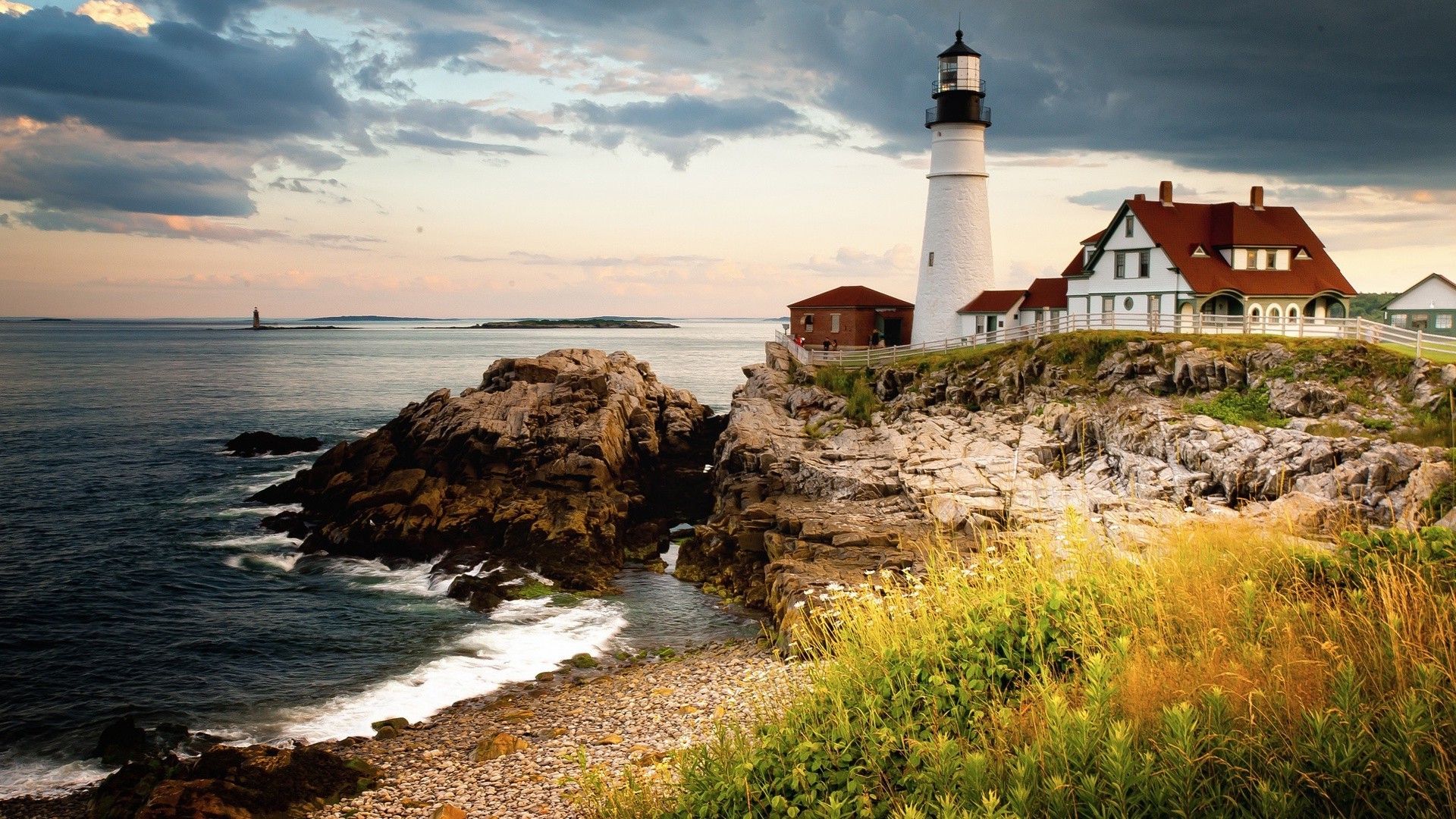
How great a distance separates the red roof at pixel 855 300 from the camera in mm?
46250

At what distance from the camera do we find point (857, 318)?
46.2 metres

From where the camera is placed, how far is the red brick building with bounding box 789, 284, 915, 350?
46188mm

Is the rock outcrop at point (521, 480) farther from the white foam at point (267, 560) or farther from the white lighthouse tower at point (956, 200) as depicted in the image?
the white lighthouse tower at point (956, 200)

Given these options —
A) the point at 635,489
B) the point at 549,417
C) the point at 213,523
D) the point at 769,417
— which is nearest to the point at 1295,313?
the point at 769,417

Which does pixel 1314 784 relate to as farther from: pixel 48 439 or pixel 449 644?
pixel 48 439

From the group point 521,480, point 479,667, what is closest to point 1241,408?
point 479,667

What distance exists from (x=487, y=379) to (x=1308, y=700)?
36.6 m

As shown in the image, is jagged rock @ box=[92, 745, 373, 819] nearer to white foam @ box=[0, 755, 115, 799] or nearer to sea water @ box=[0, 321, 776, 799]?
white foam @ box=[0, 755, 115, 799]

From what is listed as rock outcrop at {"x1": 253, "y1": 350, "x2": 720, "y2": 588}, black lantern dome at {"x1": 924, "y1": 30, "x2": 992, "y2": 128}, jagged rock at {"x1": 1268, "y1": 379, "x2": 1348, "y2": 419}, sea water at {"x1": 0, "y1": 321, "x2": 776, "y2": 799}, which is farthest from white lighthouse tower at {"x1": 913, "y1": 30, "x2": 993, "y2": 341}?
sea water at {"x1": 0, "y1": 321, "x2": 776, "y2": 799}

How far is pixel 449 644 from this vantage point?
19547 mm

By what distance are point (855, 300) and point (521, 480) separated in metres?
23.0

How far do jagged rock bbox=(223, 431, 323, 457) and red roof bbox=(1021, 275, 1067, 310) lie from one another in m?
36.4

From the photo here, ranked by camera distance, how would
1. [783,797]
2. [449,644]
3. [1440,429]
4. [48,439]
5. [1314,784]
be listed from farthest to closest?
[48,439] → [1440,429] → [449,644] → [783,797] → [1314,784]

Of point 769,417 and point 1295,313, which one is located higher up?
point 1295,313
